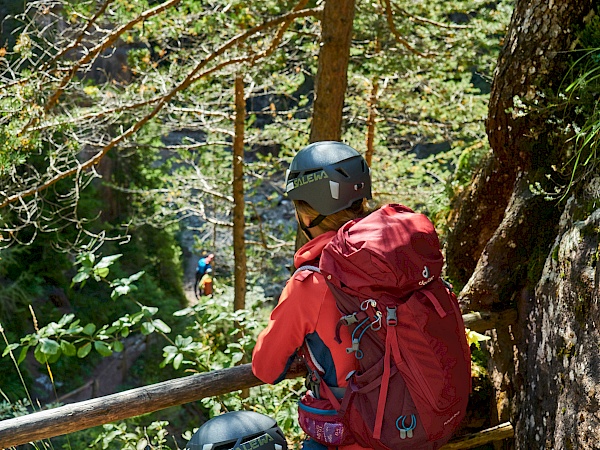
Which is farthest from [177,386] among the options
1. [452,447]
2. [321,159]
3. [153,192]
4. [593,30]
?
[153,192]

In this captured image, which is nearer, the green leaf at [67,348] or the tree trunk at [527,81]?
the tree trunk at [527,81]


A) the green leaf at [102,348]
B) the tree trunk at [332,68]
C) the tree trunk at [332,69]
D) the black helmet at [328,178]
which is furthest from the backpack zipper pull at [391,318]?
the tree trunk at [332,68]

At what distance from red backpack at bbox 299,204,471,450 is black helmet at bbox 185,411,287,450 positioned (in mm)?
429

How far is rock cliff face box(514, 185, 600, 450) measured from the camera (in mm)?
2660

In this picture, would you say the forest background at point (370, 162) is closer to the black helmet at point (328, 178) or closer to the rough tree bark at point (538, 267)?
the rough tree bark at point (538, 267)

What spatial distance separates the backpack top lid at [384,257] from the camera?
88.5 inches

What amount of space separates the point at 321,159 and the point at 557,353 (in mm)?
1556

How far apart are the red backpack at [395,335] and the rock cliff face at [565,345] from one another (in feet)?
2.28

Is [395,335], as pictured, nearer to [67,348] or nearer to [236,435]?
[236,435]

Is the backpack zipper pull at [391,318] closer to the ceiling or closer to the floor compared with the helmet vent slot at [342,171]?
closer to the floor

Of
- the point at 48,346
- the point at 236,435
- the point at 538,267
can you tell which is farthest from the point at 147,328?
the point at 538,267

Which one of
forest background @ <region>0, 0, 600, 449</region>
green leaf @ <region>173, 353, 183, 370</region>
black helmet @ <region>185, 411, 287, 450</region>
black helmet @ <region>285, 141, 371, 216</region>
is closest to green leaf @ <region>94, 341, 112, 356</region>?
forest background @ <region>0, 0, 600, 449</region>

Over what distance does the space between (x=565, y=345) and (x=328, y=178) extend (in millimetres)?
1442

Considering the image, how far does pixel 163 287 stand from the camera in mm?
19109
